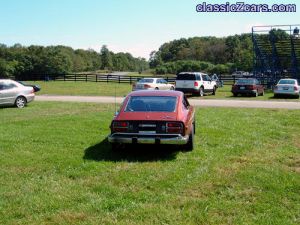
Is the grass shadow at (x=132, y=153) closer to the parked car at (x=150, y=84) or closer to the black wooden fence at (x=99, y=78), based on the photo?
the parked car at (x=150, y=84)

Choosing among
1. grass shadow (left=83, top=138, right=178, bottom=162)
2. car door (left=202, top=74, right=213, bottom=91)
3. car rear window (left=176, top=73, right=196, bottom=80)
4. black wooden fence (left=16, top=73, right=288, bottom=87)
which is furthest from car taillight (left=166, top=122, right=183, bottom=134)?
black wooden fence (left=16, top=73, right=288, bottom=87)

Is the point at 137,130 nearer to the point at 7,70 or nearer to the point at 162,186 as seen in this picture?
the point at 162,186

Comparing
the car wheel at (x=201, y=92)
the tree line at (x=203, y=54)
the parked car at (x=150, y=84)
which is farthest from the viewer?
the tree line at (x=203, y=54)

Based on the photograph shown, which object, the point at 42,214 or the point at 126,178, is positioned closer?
the point at 42,214

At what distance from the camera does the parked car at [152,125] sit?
8070 millimetres

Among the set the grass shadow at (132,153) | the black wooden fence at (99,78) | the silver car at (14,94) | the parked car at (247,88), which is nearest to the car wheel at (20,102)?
the silver car at (14,94)

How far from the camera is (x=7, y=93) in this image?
19.2 m

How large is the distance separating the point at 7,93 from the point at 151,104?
40.7 ft

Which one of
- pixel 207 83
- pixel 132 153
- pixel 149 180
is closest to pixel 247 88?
pixel 207 83

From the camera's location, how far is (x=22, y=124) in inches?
507

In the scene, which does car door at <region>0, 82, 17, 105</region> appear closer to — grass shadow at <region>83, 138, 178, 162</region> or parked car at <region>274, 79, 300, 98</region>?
grass shadow at <region>83, 138, 178, 162</region>

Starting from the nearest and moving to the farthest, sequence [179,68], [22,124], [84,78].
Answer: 1. [22,124]
2. [84,78]
3. [179,68]

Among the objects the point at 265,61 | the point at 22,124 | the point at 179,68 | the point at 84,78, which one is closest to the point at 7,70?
the point at 84,78

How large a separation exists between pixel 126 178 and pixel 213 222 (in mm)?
2163
